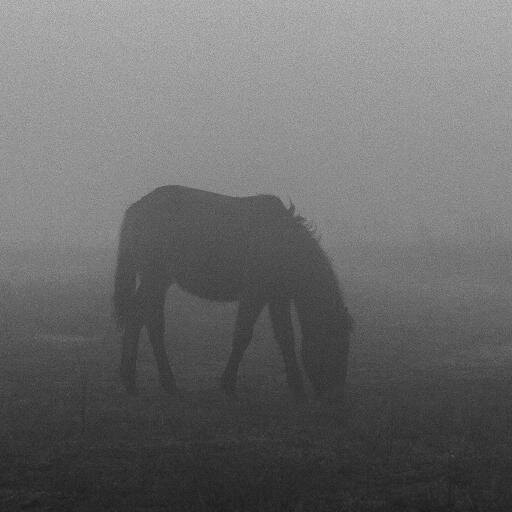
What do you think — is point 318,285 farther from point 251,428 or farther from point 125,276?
point 125,276

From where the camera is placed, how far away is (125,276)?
1030cm

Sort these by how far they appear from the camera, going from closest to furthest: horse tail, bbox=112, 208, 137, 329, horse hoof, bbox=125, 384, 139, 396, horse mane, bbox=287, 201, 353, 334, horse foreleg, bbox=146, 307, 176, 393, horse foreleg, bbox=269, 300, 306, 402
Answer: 1. horse mane, bbox=287, 201, 353, 334
2. horse foreleg, bbox=269, 300, 306, 402
3. horse hoof, bbox=125, 384, 139, 396
4. horse foreleg, bbox=146, 307, 176, 393
5. horse tail, bbox=112, 208, 137, 329

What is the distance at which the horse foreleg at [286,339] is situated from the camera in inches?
360

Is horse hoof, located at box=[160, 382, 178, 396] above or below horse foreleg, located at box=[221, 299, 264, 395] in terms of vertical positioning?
below

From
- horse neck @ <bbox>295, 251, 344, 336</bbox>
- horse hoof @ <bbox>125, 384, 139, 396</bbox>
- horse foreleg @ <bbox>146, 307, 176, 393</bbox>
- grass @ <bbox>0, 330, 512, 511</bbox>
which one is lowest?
horse hoof @ <bbox>125, 384, 139, 396</bbox>

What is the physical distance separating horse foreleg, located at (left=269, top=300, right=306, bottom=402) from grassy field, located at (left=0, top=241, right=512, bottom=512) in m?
0.27

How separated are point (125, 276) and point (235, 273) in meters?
1.44

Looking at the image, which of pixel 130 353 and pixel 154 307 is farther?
pixel 154 307

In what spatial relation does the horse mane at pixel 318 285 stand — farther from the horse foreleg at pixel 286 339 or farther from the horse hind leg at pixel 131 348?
the horse hind leg at pixel 131 348

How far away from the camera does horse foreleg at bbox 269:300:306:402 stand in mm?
9133

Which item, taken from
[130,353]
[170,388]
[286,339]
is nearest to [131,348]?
[130,353]

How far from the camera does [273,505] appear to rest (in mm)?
5363

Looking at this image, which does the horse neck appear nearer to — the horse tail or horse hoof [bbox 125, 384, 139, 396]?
horse hoof [bbox 125, 384, 139, 396]

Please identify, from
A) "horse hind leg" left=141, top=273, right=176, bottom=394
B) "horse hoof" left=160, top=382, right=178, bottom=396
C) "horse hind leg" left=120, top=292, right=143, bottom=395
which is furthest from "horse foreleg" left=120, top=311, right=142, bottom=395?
"horse hoof" left=160, top=382, right=178, bottom=396
